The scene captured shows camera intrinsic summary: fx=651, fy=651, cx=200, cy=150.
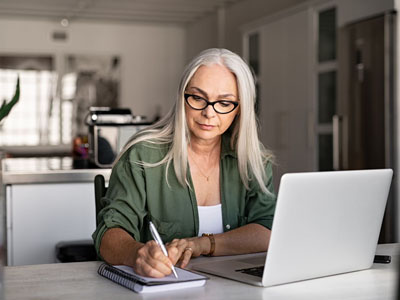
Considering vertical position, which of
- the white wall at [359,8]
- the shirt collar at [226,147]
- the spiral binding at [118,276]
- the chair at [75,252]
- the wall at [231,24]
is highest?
the wall at [231,24]

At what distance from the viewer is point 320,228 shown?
4.43 feet

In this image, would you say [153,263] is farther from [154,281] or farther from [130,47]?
[130,47]

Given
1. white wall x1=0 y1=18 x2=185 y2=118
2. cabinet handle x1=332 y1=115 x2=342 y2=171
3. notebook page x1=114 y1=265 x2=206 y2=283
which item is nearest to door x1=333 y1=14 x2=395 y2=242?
cabinet handle x1=332 y1=115 x2=342 y2=171

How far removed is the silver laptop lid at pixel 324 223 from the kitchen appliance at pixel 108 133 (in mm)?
1964

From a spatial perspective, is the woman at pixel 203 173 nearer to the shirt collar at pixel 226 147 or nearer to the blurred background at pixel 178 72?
the shirt collar at pixel 226 147

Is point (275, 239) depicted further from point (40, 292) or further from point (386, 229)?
point (386, 229)

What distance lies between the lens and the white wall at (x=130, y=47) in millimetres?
9609

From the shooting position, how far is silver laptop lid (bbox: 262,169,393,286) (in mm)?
1273

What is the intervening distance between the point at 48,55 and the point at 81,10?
3.74 ft

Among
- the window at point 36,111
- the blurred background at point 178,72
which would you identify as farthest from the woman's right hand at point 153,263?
the window at point 36,111

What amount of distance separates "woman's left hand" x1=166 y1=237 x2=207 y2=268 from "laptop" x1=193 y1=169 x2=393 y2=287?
0.03 metres

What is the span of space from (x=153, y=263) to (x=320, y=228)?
1.16 ft

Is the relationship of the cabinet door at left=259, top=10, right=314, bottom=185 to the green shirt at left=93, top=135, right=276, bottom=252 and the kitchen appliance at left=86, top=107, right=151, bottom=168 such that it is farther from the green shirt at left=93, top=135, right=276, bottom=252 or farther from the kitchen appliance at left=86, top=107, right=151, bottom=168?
the green shirt at left=93, top=135, right=276, bottom=252

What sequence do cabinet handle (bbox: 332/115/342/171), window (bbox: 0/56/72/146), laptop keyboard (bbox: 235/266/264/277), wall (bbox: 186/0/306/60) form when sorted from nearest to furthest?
laptop keyboard (bbox: 235/266/264/277)
cabinet handle (bbox: 332/115/342/171)
wall (bbox: 186/0/306/60)
window (bbox: 0/56/72/146)
